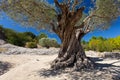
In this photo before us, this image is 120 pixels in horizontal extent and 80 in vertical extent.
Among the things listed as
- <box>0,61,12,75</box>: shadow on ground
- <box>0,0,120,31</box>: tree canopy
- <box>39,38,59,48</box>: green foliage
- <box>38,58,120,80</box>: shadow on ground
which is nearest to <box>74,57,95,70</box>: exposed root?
<box>38,58,120,80</box>: shadow on ground

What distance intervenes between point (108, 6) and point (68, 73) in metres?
5.23

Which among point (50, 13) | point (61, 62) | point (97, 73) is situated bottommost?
point (97, 73)

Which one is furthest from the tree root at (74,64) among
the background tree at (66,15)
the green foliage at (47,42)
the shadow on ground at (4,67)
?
the green foliage at (47,42)

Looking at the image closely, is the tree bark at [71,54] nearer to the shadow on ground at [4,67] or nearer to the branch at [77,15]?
the branch at [77,15]

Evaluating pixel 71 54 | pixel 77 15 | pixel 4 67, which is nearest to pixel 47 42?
pixel 4 67

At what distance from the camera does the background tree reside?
12.8 meters

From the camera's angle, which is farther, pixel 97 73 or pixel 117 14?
pixel 117 14

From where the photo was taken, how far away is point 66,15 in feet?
42.3

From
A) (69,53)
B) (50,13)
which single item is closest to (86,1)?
(50,13)

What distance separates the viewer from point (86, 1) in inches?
545

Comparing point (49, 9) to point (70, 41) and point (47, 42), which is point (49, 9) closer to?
point (70, 41)

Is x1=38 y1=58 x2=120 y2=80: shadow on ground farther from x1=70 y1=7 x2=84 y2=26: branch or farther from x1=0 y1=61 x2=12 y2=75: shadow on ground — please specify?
x1=0 y1=61 x2=12 y2=75: shadow on ground

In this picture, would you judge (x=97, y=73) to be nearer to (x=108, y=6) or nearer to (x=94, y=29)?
(x=108, y=6)

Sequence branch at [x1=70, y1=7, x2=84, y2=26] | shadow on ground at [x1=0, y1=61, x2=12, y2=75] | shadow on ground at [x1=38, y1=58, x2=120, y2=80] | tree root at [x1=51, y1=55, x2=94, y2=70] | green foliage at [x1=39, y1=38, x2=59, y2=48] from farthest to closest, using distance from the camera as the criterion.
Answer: green foliage at [x1=39, y1=38, x2=59, y2=48] → shadow on ground at [x1=0, y1=61, x2=12, y2=75] → tree root at [x1=51, y1=55, x2=94, y2=70] → branch at [x1=70, y1=7, x2=84, y2=26] → shadow on ground at [x1=38, y1=58, x2=120, y2=80]
